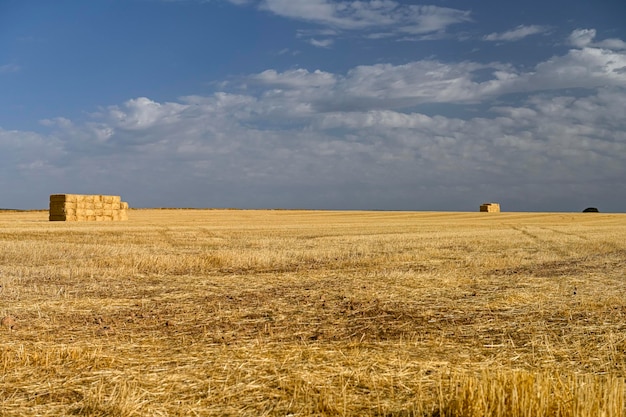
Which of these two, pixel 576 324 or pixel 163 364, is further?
pixel 576 324

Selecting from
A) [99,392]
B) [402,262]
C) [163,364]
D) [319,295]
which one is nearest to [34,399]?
[99,392]

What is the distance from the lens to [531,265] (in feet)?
57.9

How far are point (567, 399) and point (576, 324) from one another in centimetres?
417

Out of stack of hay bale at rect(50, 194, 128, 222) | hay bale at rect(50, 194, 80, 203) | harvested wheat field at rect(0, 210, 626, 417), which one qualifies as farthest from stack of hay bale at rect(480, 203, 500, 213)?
harvested wheat field at rect(0, 210, 626, 417)

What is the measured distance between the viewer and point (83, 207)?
141ft

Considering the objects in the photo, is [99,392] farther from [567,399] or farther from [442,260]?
[442,260]

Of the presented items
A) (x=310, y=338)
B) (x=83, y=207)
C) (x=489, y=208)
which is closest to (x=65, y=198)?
(x=83, y=207)

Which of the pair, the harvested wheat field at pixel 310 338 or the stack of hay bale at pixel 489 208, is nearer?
the harvested wheat field at pixel 310 338

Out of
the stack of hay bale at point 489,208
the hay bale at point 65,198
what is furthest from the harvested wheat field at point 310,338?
the stack of hay bale at point 489,208

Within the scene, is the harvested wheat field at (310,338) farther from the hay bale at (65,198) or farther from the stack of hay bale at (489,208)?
the stack of hay bale at (489,208)

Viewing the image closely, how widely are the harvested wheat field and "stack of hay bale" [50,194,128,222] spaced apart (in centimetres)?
2617

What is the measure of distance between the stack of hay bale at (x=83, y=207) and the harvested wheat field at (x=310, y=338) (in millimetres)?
26167

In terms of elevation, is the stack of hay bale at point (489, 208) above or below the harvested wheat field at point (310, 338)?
above

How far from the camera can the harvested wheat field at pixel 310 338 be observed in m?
5.46
